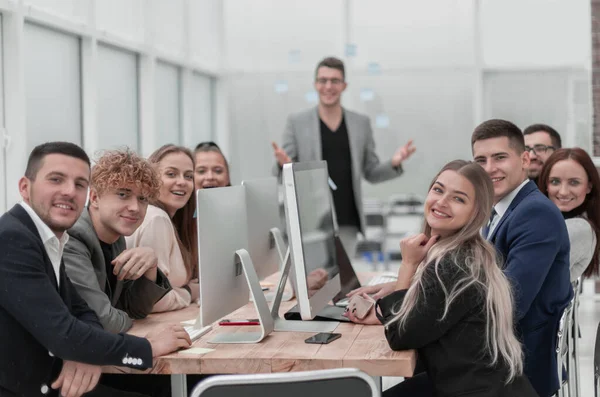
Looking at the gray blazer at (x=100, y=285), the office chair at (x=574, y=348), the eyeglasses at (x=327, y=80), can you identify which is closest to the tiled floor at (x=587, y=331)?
the office chair at (x=574, y=348)

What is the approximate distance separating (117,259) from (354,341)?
0.83 metres

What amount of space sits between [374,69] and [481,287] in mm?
6325

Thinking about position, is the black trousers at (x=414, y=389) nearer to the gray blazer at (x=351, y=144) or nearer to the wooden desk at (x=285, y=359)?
the wooden desk at (x=285, y=359)

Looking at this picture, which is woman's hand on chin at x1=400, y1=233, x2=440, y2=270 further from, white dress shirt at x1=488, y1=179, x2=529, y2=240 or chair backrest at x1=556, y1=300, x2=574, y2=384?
chair backrest at x1=556, y1=300, x2=574, y2=384

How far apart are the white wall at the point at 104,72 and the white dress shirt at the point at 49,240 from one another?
2597 mm

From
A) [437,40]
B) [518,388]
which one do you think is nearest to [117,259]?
[518,388]

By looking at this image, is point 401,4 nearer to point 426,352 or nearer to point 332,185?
point 332,185

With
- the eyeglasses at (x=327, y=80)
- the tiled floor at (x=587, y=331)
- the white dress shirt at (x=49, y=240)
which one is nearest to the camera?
the white dress shirt at (x=49, y=240)

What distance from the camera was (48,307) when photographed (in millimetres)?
2021

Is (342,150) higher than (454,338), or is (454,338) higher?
(342,150)

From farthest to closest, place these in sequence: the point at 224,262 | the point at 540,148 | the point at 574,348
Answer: the point at 540,148 → the point at 574,348 → the point at 224,262

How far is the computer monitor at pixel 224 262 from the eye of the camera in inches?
89.7

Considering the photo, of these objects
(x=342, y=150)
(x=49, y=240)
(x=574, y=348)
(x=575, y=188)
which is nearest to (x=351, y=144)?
(x=342, y=150)

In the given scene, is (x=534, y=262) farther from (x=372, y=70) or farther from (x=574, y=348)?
(x=372, y=70)
